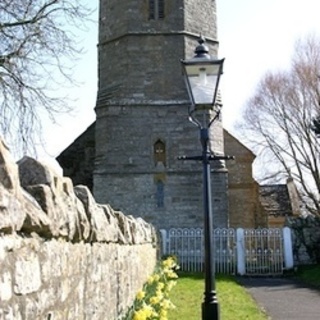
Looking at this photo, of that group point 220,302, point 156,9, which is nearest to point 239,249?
point 220,302

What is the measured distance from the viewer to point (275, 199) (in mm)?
36781

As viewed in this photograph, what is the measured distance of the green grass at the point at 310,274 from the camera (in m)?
17.0

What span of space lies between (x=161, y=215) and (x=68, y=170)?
19.0 ft

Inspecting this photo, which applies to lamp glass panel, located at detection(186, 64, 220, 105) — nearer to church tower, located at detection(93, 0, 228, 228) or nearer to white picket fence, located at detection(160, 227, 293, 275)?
white picket fence, located at detection(160, 227, 293, 275)

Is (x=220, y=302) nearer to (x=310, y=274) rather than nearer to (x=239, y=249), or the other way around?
(x=310, y=274)

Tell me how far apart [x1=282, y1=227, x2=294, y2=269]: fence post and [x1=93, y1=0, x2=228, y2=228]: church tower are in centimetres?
243

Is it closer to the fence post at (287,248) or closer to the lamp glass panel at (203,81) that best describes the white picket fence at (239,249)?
the fence post at (287,248)

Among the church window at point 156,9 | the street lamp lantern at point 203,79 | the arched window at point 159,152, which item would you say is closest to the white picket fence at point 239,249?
the arched window at point 159,152

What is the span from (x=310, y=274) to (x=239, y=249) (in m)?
2.71

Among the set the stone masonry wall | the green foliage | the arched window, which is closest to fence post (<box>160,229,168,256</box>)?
the arched window

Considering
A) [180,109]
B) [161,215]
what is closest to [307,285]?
[161,215]

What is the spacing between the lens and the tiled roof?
35625 mm

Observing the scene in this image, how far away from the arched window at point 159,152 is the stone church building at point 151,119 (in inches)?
0.6

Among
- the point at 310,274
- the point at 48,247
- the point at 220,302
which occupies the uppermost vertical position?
the point at 48,247
